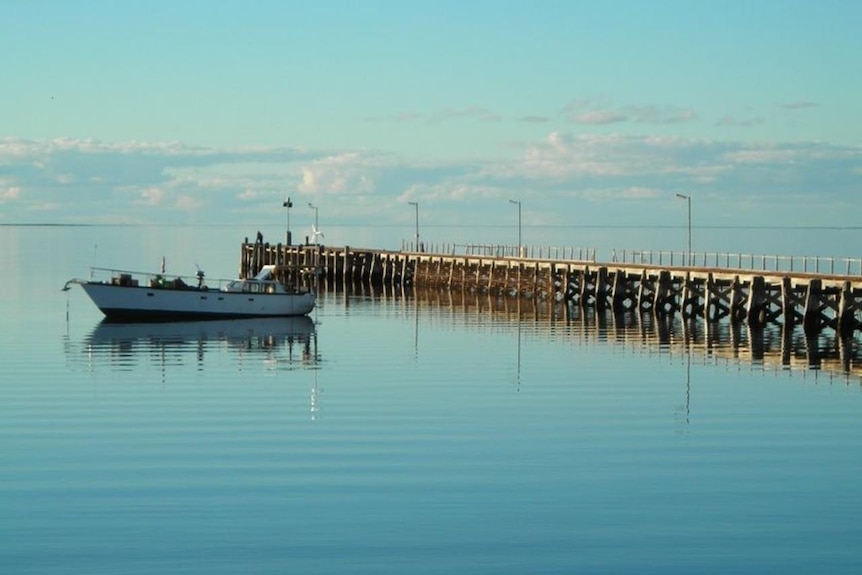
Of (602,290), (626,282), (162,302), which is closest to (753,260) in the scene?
(626,282)

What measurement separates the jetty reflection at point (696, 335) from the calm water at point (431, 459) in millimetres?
452

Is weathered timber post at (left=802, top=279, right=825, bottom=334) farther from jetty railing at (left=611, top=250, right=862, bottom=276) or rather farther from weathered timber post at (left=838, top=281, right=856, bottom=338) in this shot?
weathered timber post at (left=838, top=281, right=856, bottom=338)

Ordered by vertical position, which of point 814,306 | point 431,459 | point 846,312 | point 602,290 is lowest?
point 431,459

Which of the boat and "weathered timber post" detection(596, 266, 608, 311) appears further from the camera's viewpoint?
"weathered timber post" detection(596, 266, 608, 311)

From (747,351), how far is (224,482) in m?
33.3

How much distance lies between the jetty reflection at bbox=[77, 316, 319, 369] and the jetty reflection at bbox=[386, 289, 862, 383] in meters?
11.4

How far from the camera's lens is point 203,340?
200 feet

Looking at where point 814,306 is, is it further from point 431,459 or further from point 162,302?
point 431,459

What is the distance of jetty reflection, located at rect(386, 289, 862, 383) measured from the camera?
51.8m

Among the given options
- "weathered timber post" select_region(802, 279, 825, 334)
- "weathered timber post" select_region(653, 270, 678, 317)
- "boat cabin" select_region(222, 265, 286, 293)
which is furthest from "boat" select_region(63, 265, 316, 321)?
"weathered timber post" select_region(802, 279, 825, 334)

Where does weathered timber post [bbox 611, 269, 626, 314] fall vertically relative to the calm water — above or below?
above

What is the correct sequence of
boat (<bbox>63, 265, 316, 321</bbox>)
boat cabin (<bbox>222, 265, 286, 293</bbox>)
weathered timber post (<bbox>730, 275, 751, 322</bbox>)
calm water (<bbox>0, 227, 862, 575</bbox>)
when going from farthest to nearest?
boat cabin (<bbox>222, 265, 286, 293</bbox>), boat (<bbox>63, 265, 316, 321</bbox>), weathered timber post (<bbox>730, 275, 751, 322</bbox>), calm water (<bbox>0, 227, 862, 575</bbox>)

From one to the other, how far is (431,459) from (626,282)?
5475cm

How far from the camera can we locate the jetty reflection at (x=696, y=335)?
51844 mm
